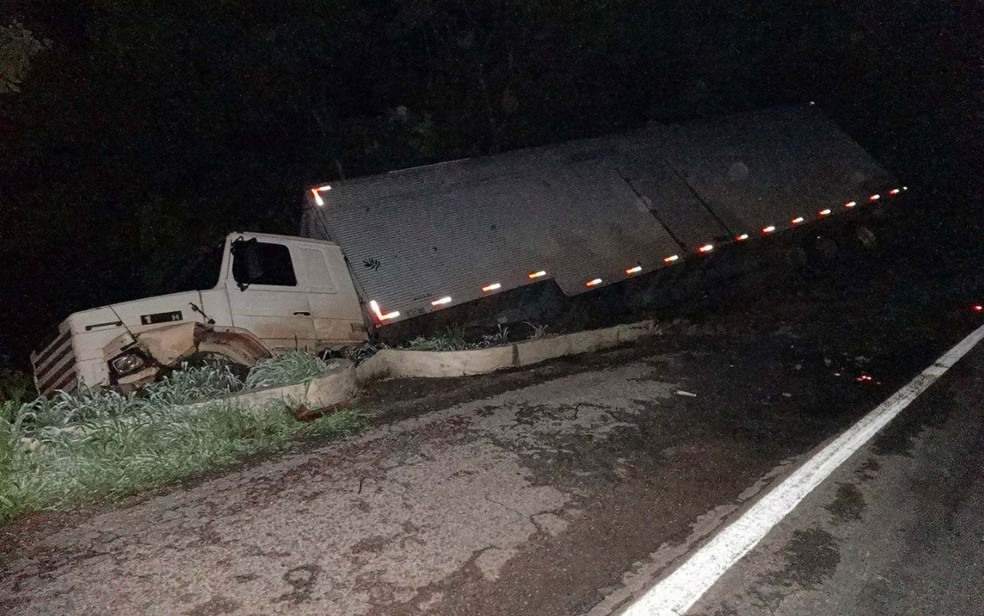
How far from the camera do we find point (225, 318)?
702 centimetres

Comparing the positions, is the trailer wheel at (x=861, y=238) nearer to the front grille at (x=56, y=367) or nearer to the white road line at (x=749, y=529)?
the white road line at (x=749, y=529)

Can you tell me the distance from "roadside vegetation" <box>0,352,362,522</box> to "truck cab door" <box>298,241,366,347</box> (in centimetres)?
174

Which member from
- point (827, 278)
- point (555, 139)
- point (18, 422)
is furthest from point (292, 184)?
point (827, 278)

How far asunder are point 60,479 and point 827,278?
467 inches

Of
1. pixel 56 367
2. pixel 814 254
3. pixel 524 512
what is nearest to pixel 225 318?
pixel 56 367

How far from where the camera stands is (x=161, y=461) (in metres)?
4.85

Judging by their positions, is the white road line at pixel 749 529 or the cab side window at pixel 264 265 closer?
the white road line at pixel 749 529

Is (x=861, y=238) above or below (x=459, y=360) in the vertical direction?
above

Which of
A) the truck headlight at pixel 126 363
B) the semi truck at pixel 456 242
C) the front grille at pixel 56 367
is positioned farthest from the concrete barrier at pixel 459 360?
the front grille at pixel 56 367

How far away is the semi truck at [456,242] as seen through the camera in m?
6.68

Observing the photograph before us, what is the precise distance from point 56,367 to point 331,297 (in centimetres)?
276

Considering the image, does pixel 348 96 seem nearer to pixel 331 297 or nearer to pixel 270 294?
pixel 331 297

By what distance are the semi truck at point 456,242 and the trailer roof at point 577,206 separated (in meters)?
0.02

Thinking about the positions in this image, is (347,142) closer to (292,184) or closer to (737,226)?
(292,184)
